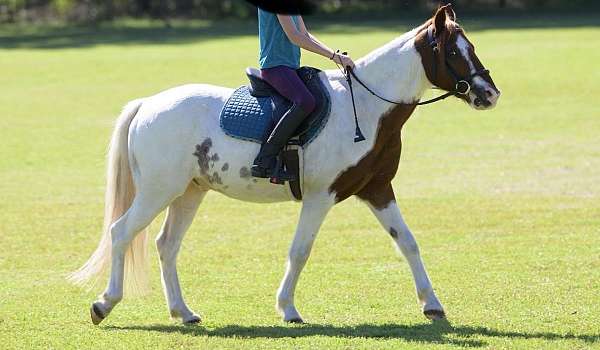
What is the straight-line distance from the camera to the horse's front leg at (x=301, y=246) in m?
9.59

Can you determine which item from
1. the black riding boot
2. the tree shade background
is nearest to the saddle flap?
the black riding boot

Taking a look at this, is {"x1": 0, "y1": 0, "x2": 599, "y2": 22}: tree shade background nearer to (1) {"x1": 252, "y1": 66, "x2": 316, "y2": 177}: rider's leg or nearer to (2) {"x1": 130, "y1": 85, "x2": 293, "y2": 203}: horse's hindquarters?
(2) {"x1": 130, "y1": 85, "x2": 293, "y2": 203}: horse's hindquarters

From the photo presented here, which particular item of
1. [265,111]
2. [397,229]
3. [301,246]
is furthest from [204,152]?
[397,229]

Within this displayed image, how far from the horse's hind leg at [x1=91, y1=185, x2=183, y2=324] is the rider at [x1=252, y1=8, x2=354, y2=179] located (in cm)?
82

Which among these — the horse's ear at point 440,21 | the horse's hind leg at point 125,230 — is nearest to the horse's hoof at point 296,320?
the horse's hind leg at point 125,230

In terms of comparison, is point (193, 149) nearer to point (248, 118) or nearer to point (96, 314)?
point (248, 118)

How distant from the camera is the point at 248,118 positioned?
962 centimetres

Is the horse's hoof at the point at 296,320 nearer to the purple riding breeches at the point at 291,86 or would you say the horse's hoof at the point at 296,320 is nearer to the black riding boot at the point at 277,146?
the black riding boot at the point at 277,146

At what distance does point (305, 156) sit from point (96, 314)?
204 centimetres

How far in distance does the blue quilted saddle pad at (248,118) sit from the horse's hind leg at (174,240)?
2.64ft

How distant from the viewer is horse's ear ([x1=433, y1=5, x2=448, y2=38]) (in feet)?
30.4

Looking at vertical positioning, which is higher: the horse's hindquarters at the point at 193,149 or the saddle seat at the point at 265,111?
the saddle seat at the point at 265,111

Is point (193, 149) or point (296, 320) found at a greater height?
point (193, 149)

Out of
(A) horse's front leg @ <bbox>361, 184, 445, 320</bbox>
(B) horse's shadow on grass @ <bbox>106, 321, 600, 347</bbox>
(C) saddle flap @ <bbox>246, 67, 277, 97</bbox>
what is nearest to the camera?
(B) horse's shadow on grass @ <bbox>106, 321, 600, 347</bbox>
